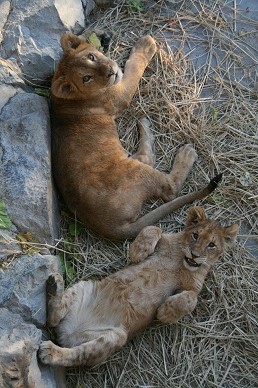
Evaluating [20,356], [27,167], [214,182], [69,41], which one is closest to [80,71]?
[69,41]

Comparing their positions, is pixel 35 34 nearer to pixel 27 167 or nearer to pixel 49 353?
pixel 27 167

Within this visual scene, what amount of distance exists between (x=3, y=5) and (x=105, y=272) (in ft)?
7.67

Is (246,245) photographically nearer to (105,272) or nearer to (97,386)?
(105,272)

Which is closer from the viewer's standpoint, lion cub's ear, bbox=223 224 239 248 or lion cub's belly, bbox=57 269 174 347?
lion cub's belly, bbox=57 269 174 347

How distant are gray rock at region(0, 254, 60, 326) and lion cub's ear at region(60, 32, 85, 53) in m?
1.76

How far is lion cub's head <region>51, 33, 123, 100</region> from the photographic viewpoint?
5465 millimetres

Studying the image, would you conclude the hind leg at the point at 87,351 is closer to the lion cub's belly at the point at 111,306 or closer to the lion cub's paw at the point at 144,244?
the lion cub's belly at the point at 111,306

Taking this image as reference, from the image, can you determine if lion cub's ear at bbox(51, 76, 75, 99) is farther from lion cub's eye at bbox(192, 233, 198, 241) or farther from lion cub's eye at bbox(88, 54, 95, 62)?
lion cub's eye at bbox(192, 233, 198, 241)

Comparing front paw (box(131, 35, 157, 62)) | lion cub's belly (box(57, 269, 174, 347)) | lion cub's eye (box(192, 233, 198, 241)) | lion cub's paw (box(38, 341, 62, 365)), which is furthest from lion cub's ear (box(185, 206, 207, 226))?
front paw (box(131, 35, 157, 62))

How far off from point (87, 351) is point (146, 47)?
2.70 metres

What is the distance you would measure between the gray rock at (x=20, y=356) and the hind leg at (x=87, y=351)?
0.09m

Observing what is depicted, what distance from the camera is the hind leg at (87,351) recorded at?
4531 mm

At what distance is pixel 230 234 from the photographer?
5.16 m

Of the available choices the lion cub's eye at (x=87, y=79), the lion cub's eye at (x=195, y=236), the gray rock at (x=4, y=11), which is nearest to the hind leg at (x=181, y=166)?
the lion cub's eye at (x=195, y=236)
